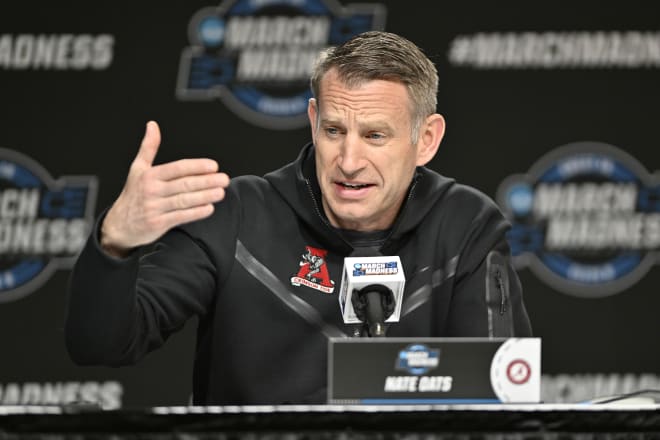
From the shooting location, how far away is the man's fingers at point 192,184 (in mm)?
1690

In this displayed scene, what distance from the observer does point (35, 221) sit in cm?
422

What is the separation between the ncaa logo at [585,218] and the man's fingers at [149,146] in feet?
8.52

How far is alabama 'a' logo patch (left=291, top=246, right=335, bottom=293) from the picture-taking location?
94.1 inches

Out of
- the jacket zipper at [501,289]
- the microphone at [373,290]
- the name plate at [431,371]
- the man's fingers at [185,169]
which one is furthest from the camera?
the jacket zipper at [501,289]

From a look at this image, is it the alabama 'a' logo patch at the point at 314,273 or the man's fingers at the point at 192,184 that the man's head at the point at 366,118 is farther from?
the man's fingers at the point at 192,184

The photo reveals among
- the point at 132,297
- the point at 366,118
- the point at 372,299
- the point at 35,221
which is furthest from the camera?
the point at 35,221

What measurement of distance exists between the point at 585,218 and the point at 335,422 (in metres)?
3.00

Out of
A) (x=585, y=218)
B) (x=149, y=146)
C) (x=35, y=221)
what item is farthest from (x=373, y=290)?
(x=35, y=221)

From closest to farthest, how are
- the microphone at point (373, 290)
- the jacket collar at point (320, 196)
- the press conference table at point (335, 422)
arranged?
the press conference table at point (335, 422) < the microphone at point (373, 290) < the jacket collar at point (320, 196)

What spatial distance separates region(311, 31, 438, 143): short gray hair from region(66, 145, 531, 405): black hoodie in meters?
0.25

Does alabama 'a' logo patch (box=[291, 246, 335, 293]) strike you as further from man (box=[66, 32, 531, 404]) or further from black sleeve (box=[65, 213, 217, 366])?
black sleeve (box=[65, 213, 217, 366])

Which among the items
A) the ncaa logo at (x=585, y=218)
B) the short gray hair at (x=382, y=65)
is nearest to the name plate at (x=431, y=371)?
the short gray hair at (x=382, y=65)

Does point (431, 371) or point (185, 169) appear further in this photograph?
point (185, 169)

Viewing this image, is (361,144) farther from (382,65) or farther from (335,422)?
(335,422)
